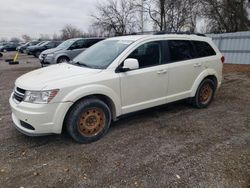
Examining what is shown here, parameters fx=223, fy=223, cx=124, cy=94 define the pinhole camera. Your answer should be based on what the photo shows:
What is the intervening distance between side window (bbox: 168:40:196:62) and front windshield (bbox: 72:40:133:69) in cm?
99

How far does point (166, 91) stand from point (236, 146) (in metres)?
1.64

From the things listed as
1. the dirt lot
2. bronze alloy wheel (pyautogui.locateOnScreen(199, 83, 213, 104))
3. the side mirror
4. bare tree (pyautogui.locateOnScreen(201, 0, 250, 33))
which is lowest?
the dirt lot

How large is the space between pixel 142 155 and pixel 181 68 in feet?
7.20

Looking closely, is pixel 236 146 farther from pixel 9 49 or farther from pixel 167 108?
pixel 9 49

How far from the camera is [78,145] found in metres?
3.65

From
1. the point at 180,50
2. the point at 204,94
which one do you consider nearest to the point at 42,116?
the point at 180,50

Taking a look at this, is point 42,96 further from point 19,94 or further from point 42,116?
point 19,94

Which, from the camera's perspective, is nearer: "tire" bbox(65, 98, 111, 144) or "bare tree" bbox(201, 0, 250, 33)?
"tire" bbox(65, 98, 111, 144)

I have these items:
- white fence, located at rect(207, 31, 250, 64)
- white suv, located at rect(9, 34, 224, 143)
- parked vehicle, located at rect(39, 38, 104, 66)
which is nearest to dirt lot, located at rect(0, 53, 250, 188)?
white suv, located at rect(9, 34, 224, 143)

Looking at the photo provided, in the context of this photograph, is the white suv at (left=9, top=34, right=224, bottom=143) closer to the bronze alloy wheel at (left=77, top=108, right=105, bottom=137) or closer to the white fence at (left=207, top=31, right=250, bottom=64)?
the bronze alloy wheel at (left=77, top=108, right=105, bottom=137)

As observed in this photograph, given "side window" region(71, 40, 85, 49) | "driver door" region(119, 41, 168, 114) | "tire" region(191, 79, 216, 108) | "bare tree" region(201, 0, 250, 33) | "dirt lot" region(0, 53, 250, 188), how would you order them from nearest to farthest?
"dirt lot" region(0, 53, 250, 188) → "driver door" region(119, 41, 168, 114) → "tire" region(191, 79, 216, 108) → "side window" region(71, 40, 85, 49) → "bare tree" region(201, 0, 250, 33)

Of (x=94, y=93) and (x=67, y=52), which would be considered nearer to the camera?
(x=94, y=93)

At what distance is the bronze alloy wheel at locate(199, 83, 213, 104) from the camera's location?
531 centimetres

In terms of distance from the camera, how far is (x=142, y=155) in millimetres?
3311
